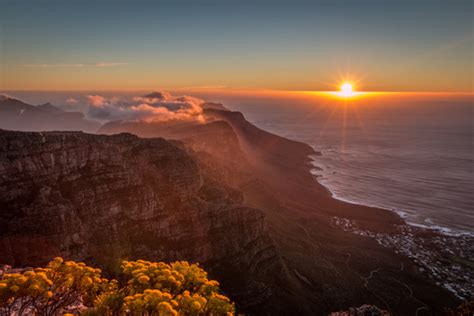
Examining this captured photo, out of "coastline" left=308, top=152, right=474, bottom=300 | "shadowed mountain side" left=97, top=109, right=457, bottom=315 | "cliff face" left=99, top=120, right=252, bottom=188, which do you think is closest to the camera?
"shadowed mountain side" left=97, top=109, right=457, bottom=315

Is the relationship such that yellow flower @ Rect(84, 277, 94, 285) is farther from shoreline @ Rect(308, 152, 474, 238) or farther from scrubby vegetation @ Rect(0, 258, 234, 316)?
shoreline @ Rect(308, 152, 474, 238)

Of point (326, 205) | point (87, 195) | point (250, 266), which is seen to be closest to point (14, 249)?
point (87, 195)

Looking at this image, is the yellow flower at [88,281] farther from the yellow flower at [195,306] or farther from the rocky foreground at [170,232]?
the rocky foreground at [170,232]

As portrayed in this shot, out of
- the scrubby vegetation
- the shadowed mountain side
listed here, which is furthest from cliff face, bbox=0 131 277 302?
the scrubby vegetation

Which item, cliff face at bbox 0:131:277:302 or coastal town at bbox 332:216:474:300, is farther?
coastal town at bbox 332:216:474:300

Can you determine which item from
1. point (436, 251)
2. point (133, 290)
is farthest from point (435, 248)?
point (133, 290)

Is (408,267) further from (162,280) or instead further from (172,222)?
(162,280)
